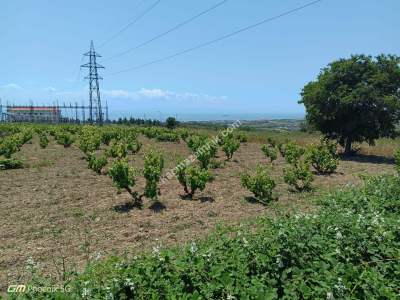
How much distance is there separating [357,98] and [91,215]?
1562cm

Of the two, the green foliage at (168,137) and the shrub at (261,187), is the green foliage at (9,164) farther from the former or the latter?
the green foliage at (168,137)

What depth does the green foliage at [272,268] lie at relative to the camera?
3029mm

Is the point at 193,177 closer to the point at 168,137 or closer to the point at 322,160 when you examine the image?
the point at 322,160

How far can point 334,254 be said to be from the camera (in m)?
3.70

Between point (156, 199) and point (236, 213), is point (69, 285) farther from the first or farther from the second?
point (156, 199)

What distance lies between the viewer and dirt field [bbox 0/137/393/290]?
19.1ft

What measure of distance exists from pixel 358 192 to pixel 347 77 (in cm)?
1571

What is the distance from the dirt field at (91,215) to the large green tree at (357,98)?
7293 mm

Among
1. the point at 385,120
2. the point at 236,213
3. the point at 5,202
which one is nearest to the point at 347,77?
the point at 385,120

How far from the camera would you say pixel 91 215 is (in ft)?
26.3

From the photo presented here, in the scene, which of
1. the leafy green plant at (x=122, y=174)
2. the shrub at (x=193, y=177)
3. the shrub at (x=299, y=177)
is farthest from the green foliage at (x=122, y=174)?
the shrub at (x=299, y=177)

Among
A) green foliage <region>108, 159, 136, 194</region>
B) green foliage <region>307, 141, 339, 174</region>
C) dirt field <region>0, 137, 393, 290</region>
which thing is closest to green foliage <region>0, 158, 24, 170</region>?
dirt field <region>0, 137, 393, 290</region>

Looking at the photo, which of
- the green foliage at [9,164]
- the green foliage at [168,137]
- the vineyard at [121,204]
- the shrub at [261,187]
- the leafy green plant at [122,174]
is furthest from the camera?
the green foliage at [168,137]

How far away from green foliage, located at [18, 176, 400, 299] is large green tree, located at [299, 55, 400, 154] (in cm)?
1653
